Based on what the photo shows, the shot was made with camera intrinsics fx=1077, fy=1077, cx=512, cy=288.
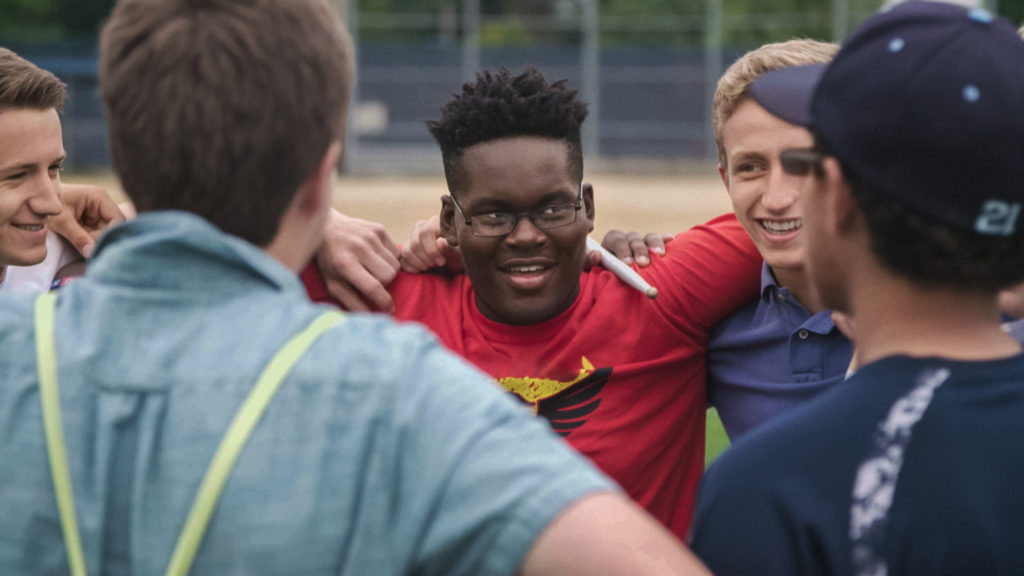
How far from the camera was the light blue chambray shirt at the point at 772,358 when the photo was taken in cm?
293

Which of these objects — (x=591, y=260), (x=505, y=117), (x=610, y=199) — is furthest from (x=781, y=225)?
(x=610, y=199)

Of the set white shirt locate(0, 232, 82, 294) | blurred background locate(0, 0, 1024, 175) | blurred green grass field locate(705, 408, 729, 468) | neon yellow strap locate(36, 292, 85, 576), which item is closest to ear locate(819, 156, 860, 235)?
neon yellow strap locate(36, 292, 85, 576)

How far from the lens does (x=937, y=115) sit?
4.76ft

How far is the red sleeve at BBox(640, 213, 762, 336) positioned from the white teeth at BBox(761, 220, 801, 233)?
0.48 feet

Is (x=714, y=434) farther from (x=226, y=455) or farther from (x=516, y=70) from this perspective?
(x=516, y=70)

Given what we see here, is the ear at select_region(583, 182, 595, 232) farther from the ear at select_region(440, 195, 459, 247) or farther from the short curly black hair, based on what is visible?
the ear at select_region(440, 195, 459, 247)

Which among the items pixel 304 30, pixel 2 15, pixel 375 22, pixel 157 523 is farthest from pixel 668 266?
pixel 2 15

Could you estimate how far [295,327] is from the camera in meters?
1.30

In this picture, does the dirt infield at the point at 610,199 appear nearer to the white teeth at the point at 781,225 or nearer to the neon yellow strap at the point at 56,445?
the white teeth at the point at 781,225

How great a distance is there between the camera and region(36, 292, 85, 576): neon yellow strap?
1.26 meters

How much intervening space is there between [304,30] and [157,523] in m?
0.64

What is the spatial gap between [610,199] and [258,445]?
1935 centimetres

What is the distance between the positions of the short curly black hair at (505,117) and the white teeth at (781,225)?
1.90 feet

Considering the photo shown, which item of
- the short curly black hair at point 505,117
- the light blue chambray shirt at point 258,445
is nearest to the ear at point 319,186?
the light blue chambray shirt at point 258,445
